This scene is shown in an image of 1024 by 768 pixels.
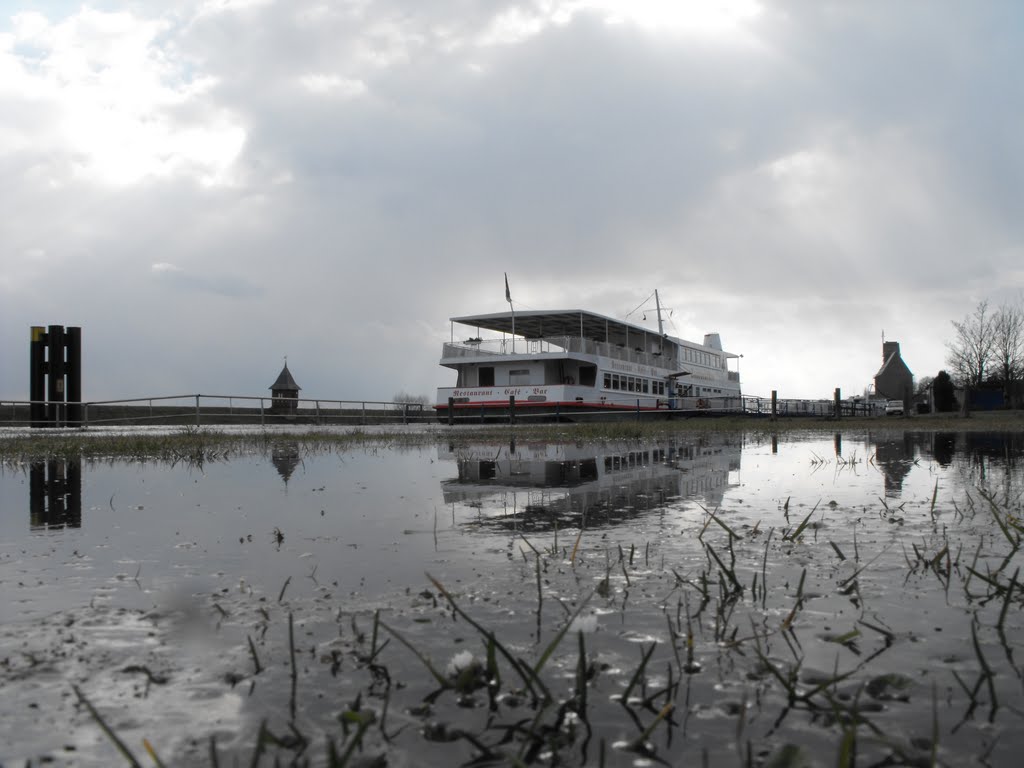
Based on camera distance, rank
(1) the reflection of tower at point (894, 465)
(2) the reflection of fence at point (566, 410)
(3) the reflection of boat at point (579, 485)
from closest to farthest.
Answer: (3) the reflection of boat at point (579, 485)
(1) the reflection of tower at point (894, 465)
(2) the reflection of fence at point (566, 410)

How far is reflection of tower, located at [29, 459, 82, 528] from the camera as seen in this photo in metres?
4.23

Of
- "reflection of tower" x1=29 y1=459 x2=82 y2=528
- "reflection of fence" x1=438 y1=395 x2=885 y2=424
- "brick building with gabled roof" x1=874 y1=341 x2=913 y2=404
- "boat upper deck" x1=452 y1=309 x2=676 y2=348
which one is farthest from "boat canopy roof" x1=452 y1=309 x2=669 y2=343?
"brick building with gabled roof" x1=874 y1=341 x2=913 y2=404

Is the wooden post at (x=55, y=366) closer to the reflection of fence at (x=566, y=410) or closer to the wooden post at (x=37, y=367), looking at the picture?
the wooden post at (x=37, y=367)

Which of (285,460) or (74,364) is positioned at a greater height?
(74,364)

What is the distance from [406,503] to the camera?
4.87 metres

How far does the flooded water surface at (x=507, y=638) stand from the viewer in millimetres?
1370

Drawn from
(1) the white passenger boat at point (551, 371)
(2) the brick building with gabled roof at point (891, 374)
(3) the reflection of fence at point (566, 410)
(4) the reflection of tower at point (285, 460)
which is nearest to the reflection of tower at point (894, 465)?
(4) the reflection of tower at point (285, 460)

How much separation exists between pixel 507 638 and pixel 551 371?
103 feet

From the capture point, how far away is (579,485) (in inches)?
237

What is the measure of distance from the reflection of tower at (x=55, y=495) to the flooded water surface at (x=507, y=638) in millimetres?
69

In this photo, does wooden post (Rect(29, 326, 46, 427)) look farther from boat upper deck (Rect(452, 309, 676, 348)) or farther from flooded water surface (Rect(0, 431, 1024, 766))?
flooded water surface (Rect(0, 431, 1024, 766))

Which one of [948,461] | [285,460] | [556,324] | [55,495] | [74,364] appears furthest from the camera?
[556,324]

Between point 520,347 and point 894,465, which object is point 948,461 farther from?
point 520,347

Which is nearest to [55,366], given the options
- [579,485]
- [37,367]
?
[37,367]
